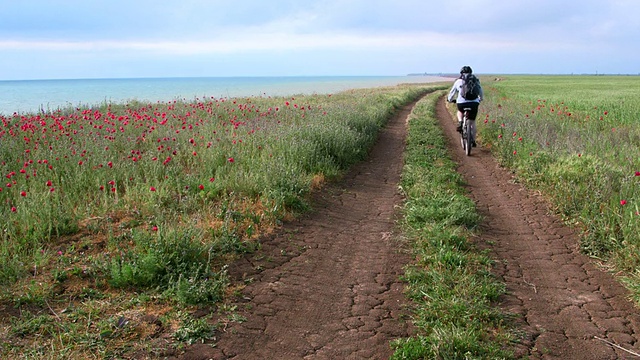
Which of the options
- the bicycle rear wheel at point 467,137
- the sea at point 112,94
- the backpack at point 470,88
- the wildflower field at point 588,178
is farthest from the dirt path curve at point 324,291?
the sea at point 112,94

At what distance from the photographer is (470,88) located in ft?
36.6

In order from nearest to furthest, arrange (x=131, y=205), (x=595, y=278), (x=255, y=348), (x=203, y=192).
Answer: (x=255, y=348), (x=595, y=278), (x=131, y=205), (x=203, y=192)

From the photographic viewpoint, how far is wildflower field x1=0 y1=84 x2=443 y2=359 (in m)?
3.48

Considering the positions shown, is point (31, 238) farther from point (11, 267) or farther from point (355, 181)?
point (355, 181)

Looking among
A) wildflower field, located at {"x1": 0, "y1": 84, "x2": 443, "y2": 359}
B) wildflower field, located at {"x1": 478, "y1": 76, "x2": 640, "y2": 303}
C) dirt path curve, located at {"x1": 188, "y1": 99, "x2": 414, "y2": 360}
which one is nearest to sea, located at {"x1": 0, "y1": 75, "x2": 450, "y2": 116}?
wildflower field, located at {"x1": 0, "y1": 84, "x2": 443, "y2": 359}

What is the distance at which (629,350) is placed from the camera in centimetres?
342

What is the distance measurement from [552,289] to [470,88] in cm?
751

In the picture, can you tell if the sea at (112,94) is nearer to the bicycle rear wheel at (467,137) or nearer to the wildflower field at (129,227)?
the wildflower field at (129,227)

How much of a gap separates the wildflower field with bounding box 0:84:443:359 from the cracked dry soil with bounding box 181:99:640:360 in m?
0.32

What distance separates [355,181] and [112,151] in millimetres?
4290

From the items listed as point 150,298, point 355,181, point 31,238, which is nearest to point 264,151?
point 355,181

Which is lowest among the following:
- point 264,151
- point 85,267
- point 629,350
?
point 629,350

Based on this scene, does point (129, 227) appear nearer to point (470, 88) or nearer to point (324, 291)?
point (324, 291)

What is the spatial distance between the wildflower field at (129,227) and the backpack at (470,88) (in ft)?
11.7
